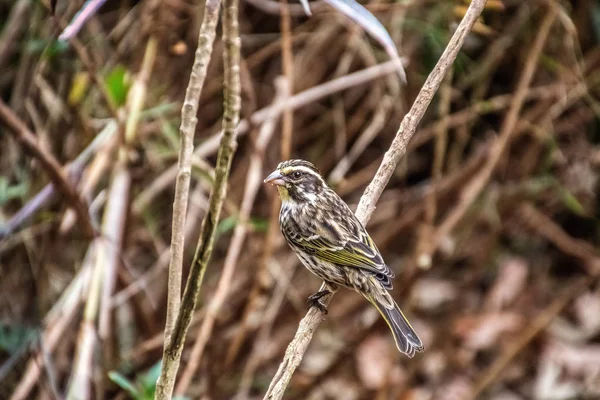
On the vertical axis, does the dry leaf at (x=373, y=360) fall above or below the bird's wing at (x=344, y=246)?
below

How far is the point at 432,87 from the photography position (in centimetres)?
277

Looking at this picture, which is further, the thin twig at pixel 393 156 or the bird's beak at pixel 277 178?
the bird's beak at pixel 277 178

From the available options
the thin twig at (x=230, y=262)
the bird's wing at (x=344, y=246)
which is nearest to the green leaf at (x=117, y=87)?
the thin twig at (x=230, y=262)

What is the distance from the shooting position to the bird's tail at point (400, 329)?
3500 millimetres

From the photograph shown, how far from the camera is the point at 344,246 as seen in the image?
402cm

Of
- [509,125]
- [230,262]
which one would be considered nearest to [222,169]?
[230,262]

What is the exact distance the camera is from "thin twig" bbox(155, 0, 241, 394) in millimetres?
1810

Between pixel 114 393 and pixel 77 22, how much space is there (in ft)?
10.5

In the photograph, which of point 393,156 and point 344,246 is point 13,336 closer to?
point 344,246

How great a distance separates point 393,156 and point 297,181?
121 cm

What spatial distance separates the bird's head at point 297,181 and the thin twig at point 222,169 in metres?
1.94

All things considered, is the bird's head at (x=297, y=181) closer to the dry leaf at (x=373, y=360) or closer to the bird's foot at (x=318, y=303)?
the bird's foot at (x=318, y=303)

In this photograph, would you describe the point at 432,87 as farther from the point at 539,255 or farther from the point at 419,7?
the point at 539,255

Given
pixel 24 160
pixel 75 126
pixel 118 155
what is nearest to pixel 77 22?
pixel 118 155
